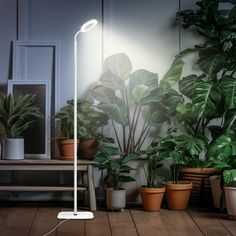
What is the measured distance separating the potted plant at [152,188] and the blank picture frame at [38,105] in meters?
0.87

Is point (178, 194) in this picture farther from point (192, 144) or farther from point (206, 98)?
point (206, 98)

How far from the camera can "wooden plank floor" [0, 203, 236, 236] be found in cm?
309

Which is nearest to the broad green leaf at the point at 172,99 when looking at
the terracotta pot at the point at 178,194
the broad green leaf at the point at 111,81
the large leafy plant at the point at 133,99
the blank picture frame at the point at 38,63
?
the large leafy plant at the point at 133,99

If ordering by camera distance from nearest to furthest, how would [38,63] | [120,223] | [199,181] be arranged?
[120,223], [199,181], [38,63]

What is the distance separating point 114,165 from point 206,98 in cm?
87

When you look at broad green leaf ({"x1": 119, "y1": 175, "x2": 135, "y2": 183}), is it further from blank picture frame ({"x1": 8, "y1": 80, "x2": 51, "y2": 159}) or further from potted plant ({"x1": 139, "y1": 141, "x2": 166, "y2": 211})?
blank picture frame ({"x1": 8, "y1": 80, "x2": 51, "y2": 159})

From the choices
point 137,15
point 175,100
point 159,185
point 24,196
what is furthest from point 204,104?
point 24,196

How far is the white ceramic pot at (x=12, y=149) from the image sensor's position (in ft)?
12.5

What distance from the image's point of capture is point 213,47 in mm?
4027

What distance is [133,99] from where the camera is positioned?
4.02m

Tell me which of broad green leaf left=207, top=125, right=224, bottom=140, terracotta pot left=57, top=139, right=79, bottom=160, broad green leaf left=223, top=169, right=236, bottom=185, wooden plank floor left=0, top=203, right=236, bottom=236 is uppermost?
broad green leaf left=207, top=125, right=224, bottom=140

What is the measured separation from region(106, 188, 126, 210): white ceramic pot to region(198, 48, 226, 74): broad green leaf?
1226 mm

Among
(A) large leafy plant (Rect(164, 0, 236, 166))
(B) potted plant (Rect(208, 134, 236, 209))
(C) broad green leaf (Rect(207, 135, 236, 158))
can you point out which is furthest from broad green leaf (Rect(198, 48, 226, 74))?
(C) broad green leaf (Rect(207, 135, 236, 158))

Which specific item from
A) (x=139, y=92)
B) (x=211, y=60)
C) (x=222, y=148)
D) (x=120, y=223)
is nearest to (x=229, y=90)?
(x=211, y=60)
